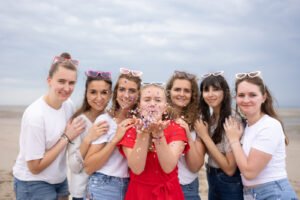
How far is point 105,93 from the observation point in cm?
441

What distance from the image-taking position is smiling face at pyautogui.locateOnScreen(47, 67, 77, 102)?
13.9 feet

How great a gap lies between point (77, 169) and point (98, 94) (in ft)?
3.27

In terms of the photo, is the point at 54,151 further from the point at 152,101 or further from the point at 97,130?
the point at 152,101

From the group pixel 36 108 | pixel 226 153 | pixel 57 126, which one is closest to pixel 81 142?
pixel 57 126

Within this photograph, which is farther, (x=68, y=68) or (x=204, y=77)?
(x=204, y=77)

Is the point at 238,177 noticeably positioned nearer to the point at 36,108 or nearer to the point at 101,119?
the point at 101,119

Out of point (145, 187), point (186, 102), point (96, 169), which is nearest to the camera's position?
point (145, 187)

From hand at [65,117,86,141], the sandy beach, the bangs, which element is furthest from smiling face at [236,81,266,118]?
the sandy beach

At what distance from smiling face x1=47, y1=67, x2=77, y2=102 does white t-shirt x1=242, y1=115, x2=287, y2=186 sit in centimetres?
237

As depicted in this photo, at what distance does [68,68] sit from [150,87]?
50.5 inches

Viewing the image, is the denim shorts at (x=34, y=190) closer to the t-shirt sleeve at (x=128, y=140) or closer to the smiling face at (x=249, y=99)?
the t-shirt sleeve at (x=128, y=140)

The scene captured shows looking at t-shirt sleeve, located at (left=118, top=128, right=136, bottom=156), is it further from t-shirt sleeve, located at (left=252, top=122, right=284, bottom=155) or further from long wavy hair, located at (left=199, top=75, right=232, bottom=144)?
t-shirt sleeve, located at (left=252, top=122, right=284, bottom=155)

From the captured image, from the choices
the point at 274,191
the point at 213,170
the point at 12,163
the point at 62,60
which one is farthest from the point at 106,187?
the point at 12,163

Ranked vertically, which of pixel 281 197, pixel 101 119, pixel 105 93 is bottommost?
pixel 281 197
